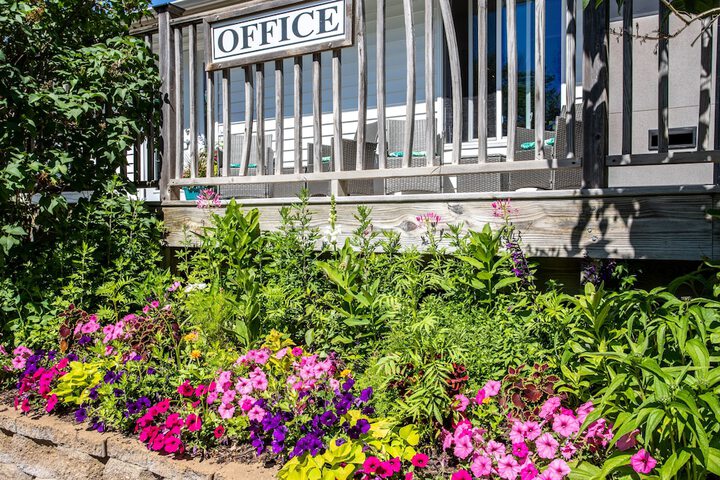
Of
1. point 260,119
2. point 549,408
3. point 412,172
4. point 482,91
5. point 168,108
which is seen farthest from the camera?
point 168,108

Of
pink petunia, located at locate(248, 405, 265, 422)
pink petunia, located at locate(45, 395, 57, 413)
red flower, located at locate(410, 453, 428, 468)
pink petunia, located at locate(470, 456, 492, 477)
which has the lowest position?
pink petunia, located at locate(45, 395, 57, 413)

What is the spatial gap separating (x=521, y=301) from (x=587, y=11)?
4.90 feet

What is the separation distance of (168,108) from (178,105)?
0.08m

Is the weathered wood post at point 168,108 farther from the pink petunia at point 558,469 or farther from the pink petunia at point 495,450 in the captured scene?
the pink petunia at point 558,469

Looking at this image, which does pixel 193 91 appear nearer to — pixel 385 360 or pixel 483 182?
pixel 483 182

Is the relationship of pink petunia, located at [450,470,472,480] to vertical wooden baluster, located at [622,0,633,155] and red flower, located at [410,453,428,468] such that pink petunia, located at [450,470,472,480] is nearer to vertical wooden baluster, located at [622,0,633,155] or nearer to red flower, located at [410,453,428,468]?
red flower, located at [410,453,428,468]

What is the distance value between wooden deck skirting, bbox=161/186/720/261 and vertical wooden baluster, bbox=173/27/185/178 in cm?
169

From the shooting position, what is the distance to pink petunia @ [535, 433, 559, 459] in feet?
7.01

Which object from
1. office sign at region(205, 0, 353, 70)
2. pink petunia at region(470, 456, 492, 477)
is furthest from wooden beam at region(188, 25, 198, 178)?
pink petunia at region(470, 456, 492, 477)

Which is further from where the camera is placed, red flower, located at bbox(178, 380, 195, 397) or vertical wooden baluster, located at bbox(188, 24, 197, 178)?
vertical wooden baluster, located at bbox(188, 24, 197, 178)

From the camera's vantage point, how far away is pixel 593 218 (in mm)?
3117

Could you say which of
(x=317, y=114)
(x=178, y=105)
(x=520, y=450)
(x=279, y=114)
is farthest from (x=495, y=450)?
(x=178, y=105)

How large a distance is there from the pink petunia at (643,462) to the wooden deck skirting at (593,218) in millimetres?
1341

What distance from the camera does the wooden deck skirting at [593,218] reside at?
2.90m
